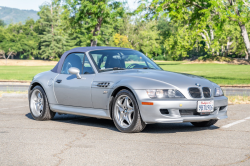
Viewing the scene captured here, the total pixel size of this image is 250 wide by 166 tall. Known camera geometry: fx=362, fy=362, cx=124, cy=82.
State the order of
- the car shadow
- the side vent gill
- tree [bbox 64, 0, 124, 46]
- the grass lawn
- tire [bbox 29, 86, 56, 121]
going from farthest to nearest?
tree [bbox 64, 0, 124, 46] → the grass lawn → tire [bbox 29, 86, 56, 121] → the car shadow → the side vent gill

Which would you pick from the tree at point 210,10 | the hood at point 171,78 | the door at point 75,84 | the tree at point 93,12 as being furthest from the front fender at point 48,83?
the tree at point 93,12

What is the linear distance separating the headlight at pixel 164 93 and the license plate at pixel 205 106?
1.16 feet

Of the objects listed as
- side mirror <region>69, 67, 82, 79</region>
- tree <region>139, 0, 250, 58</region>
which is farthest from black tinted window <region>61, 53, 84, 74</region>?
tree <region>139, 0, 250, 58</region>

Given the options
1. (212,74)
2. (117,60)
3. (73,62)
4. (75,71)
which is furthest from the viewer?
(212,74)

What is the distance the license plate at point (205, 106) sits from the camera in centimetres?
599

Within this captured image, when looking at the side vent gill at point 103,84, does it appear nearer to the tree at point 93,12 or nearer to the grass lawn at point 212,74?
the grass lawn at point 212,74

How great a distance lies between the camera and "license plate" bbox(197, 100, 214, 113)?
5988 millimetres

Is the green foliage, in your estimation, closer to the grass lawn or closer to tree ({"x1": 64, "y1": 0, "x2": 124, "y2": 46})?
tree ({"x1": 64, "y1": 0, "x2": 124, "y2": 46})

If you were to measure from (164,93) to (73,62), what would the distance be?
8.21 ft

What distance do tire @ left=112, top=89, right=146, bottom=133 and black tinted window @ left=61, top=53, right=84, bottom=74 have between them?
1.33 m

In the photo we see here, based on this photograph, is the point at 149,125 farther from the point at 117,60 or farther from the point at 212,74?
the point at 212,74

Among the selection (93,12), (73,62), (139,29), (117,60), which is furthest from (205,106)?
(139,29)

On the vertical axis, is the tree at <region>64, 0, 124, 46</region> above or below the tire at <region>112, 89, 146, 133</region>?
above

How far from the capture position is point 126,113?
6246 millimetres
